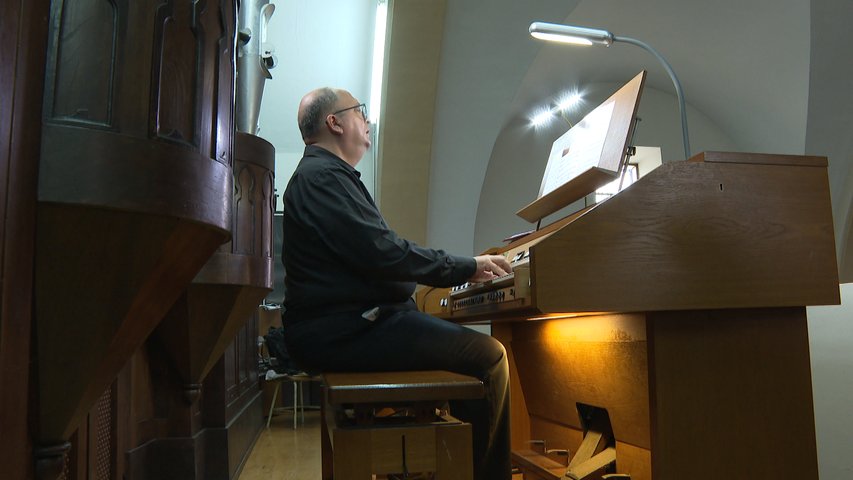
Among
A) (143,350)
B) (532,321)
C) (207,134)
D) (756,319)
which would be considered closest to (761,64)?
(532,321)

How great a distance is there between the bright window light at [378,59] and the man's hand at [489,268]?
4.54 metres

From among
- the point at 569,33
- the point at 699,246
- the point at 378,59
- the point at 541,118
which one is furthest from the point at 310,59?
the point at 699,246

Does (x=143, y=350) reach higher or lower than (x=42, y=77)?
Answer: lower

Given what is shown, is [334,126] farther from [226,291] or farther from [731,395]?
[731,395]

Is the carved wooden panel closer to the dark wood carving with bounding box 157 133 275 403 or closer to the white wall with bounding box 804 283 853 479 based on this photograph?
the dark wood carving with bounding box 157 133 275 403

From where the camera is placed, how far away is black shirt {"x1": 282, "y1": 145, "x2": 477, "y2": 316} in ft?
6.91

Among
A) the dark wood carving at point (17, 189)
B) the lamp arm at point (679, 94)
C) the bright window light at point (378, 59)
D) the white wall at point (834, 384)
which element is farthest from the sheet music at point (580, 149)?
the bright window light at point (378, 59)

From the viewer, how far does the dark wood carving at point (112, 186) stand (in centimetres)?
133

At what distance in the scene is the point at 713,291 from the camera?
2.09 meters

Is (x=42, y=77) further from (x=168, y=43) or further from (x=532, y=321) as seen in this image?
(x=532, y=321)

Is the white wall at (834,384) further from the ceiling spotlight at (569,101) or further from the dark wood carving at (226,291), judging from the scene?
the ceiling spotlight at (569,101)

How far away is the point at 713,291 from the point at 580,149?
1.04m

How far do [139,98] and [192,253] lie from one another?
1.14 feet

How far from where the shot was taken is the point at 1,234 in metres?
1.25
